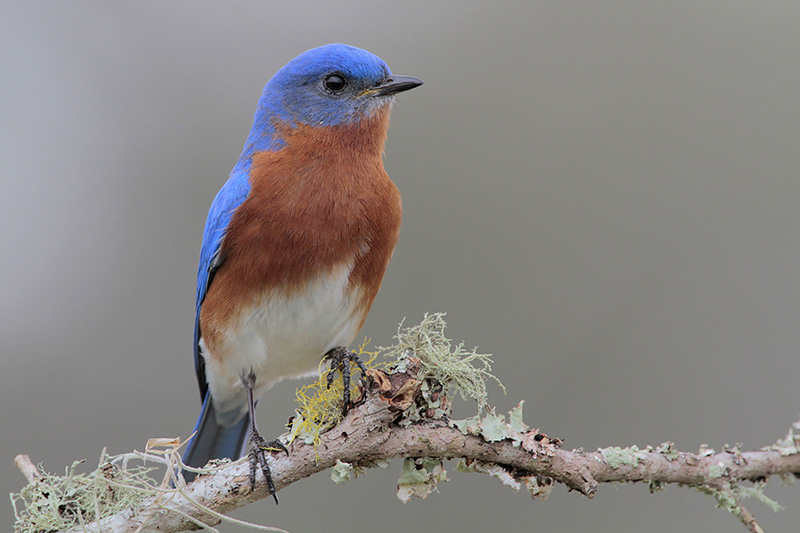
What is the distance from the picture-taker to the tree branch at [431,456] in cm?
263

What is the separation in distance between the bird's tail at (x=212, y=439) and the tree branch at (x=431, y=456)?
5.61 feet

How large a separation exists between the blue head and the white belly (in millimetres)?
906

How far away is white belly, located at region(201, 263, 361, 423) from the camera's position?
3.69 metres

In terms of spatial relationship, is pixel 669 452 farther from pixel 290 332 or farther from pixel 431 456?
pixel 290 332

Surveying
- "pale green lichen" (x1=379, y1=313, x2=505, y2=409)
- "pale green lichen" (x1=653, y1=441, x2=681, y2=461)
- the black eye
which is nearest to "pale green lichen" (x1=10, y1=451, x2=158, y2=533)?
"pale green lichen" (x1=379, y1=313, x2=505, y2=409)

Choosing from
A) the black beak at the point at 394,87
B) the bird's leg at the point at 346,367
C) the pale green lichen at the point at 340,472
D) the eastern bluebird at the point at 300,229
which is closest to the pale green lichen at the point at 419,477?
the pale green lichen at the point at 340,472

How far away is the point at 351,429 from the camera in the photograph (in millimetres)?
2797

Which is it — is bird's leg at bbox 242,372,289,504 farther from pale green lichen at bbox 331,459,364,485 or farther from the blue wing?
the blue wing

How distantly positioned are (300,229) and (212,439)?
5.53 ft

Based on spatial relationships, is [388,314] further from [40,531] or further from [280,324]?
[40,531]

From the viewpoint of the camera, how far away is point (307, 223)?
3619 millimetres

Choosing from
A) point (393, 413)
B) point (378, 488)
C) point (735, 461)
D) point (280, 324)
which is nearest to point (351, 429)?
point (393, 413)

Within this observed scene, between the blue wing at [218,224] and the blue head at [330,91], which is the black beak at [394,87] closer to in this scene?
the blue head at [330,91]

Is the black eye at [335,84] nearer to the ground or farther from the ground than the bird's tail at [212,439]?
farther from the ground
